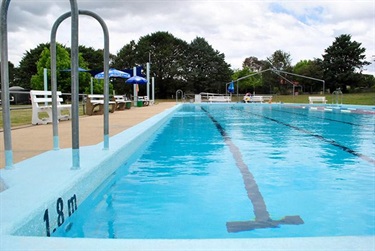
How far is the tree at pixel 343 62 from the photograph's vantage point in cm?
4838

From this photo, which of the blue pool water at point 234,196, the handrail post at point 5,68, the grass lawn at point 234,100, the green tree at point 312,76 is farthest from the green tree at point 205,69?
the handrail post at point 5,68

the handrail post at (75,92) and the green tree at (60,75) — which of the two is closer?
the handrail post at (75,92)

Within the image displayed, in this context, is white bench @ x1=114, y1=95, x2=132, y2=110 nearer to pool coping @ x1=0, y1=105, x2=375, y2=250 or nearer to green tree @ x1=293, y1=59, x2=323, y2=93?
pool coping @ x1=0, y1=105, x2=375, y2=250

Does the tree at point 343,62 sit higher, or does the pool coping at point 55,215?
the tree at point 343,62

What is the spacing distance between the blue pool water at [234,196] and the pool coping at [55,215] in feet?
0.89

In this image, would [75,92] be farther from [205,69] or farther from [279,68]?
[279,68]

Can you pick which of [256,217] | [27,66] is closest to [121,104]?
[256,217]

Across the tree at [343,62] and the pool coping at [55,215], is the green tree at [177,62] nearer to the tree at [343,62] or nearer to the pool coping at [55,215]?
the tree at [343,62]

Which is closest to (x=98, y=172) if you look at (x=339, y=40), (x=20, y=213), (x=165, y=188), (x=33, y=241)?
(x=165, y=188)

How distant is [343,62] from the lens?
49.3 m

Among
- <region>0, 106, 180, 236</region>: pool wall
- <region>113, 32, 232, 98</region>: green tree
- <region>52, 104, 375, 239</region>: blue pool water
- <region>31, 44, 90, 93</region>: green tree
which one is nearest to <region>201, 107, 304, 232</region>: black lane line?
<region>52, 104, 375, 239</region>: blue pool water

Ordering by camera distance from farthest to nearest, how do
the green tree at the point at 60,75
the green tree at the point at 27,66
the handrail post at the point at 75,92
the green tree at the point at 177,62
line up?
the green tree at the point at 177,62 < the green tree at the point at 27,66 < the green tree at the point at 60,75 < the handrail post at the point at 75,92

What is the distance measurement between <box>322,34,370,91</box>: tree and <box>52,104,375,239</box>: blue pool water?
1806 inches

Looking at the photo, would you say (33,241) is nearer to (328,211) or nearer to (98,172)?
(98,172)
